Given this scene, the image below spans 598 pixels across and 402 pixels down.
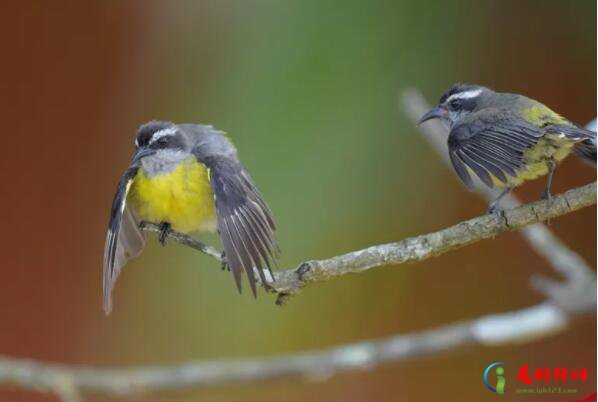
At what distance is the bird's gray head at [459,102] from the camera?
2.72 metres

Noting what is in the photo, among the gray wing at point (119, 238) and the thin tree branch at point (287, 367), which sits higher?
the gray wing at point (119, 238)

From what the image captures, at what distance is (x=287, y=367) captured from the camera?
1.14m

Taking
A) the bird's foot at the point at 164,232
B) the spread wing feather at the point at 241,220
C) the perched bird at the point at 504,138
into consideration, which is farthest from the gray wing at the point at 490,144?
the bird's foot at the point at 164,232

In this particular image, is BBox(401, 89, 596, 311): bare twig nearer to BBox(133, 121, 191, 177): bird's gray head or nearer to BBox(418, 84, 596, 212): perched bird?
BBox(418, 84, 596, 212): perched bird

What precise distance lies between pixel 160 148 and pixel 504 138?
3.53 feet

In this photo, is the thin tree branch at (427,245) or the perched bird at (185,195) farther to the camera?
the perched bird at (185,195)

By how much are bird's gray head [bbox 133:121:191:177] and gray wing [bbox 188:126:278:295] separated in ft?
0.20

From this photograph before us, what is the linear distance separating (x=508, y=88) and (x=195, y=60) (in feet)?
5.14

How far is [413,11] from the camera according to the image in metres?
3.27

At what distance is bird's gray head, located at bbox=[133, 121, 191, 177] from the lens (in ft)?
8.51

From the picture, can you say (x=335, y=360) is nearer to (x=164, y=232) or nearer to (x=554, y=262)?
(x=554, y=262)

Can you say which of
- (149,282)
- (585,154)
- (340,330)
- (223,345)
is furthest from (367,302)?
(585,154)

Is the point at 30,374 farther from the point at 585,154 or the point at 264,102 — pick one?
the point at 264,102

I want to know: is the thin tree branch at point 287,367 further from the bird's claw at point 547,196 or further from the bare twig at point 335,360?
the bird's claw at point 547,196
